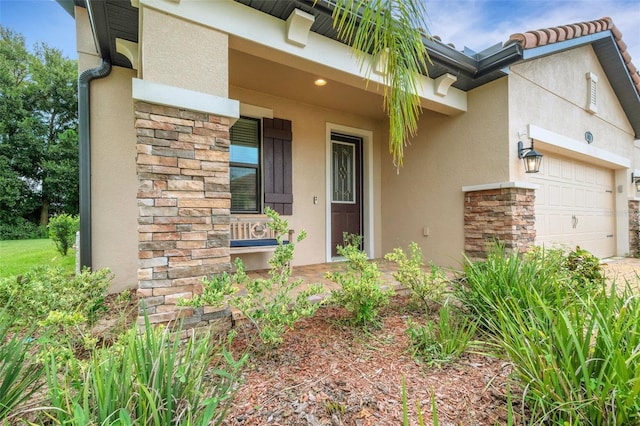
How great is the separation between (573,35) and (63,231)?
9.55 m

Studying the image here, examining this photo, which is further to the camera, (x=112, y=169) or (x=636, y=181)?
(x=636, y=181)

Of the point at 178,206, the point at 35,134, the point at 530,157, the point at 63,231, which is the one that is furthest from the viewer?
the point at 35,134

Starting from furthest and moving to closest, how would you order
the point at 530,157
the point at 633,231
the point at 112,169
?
the point at 633,231, the point at 530,157, the point at 112,169

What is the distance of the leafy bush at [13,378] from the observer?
1302mm

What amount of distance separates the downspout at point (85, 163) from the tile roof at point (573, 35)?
209 inches

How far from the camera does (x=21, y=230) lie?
10484mm

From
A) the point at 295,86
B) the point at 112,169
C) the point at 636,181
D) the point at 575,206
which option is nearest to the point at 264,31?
the point at 295,86

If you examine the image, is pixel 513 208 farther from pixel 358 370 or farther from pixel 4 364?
pixel 4 364

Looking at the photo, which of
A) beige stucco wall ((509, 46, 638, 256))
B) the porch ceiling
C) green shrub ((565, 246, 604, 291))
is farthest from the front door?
green shrub ((565, 246, 604, 291))

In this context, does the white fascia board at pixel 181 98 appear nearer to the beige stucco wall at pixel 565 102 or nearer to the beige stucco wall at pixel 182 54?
A: the beige stucco wall at pixel 182 54

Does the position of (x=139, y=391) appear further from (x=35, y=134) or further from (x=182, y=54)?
(x=35, y=134)

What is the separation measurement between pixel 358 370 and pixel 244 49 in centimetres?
300

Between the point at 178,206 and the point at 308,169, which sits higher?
the point at 308,169

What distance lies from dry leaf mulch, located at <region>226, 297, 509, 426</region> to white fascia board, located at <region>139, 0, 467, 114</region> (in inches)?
83.2
